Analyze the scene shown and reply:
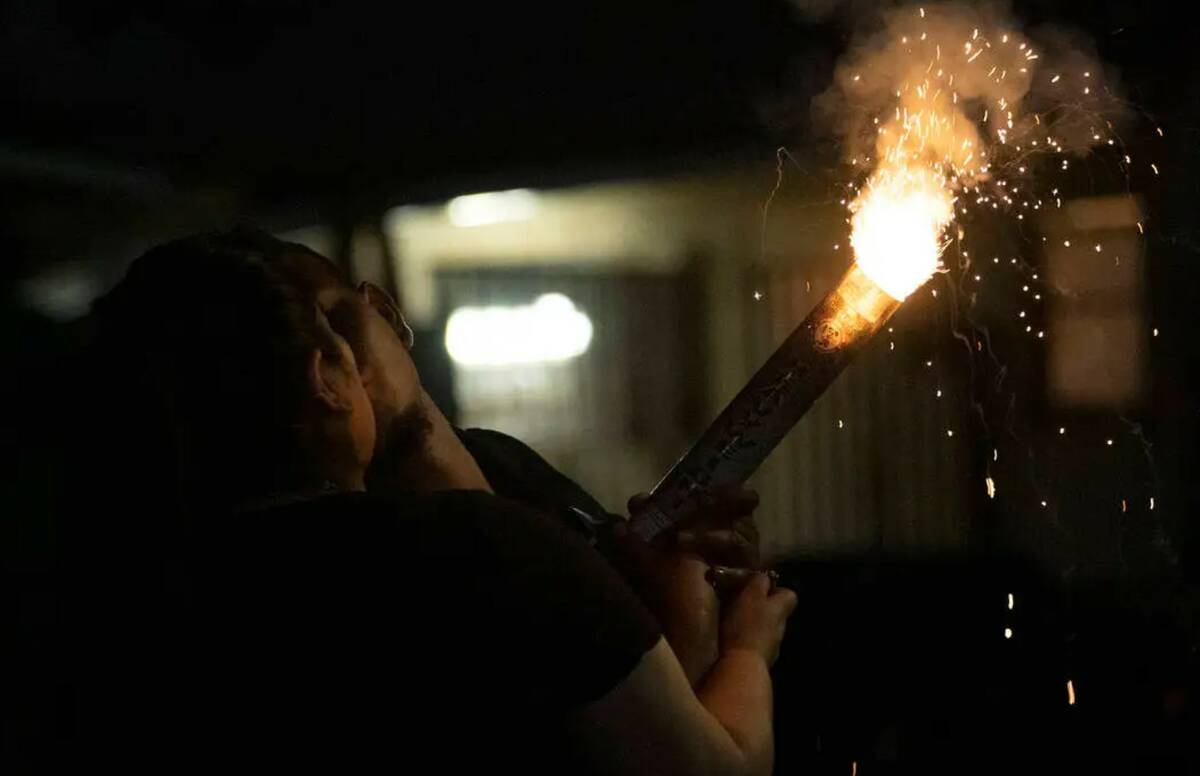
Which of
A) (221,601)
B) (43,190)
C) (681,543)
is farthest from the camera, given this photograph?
(43,190)

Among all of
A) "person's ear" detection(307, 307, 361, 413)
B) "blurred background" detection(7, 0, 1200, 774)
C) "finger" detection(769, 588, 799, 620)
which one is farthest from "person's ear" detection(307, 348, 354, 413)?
"finger" detection(769, 588, 799, 620)

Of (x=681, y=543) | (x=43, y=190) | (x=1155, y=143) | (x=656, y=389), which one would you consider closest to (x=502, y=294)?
(x=656, y=389)

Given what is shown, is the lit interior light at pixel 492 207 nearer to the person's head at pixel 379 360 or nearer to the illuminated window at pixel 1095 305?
the person's head at pixel 379 360

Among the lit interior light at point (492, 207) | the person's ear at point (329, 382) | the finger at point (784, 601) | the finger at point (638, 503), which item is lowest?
the finger at point (784, 601)

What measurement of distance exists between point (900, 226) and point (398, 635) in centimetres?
66

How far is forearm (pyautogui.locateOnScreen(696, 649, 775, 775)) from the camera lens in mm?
750

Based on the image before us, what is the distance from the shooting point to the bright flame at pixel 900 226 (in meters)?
0.99

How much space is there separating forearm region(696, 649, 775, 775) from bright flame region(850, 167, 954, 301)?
38cm

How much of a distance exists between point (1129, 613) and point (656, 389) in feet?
2.02

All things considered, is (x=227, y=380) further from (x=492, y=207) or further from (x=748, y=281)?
(x=748, y=281)

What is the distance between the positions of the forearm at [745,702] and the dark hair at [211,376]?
36 cm

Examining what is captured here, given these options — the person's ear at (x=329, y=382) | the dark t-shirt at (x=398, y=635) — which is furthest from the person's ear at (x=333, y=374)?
the dark t-shirt at (x=398, y=635)

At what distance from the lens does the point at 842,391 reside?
46.3 inches

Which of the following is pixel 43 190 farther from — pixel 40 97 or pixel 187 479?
pixel 187 479
